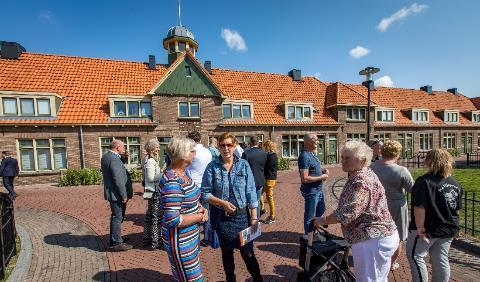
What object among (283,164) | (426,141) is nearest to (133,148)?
(283,164)

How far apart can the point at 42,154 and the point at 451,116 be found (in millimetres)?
36146

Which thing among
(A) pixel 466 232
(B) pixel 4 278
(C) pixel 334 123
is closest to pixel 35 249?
(B) pixel 4 278

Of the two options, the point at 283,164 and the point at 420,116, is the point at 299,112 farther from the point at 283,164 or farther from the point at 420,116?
the point at 420,116

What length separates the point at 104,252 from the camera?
488 centimetres

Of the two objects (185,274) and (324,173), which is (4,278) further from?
(324,173)

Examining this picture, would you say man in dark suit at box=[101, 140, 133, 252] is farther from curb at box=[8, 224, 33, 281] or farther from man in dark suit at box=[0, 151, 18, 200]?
man in dark suit at box=[0, 151, 18, 200]

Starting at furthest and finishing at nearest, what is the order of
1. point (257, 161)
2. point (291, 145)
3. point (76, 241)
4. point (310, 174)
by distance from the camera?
1. point (291, 145)
2. point (257, 161)
3. point (76, 241)
4. point (310, 174)

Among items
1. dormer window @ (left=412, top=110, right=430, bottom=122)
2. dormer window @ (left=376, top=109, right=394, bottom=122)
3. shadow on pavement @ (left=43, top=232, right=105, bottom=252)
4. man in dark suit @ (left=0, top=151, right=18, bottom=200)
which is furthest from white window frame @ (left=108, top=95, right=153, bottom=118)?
dormer window @ (left=412, top=110, right=430, bottom=122)

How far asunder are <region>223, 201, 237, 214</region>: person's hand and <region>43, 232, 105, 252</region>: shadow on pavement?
345 cm

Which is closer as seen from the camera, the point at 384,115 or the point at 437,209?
the point at 437,209


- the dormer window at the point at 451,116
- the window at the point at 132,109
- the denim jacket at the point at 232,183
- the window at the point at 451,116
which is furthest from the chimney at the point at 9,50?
the window at the point at 451,116

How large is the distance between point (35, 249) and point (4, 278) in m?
1.27

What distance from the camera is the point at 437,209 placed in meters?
2.85

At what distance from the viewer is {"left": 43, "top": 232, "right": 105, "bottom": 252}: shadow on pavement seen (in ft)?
17.1
